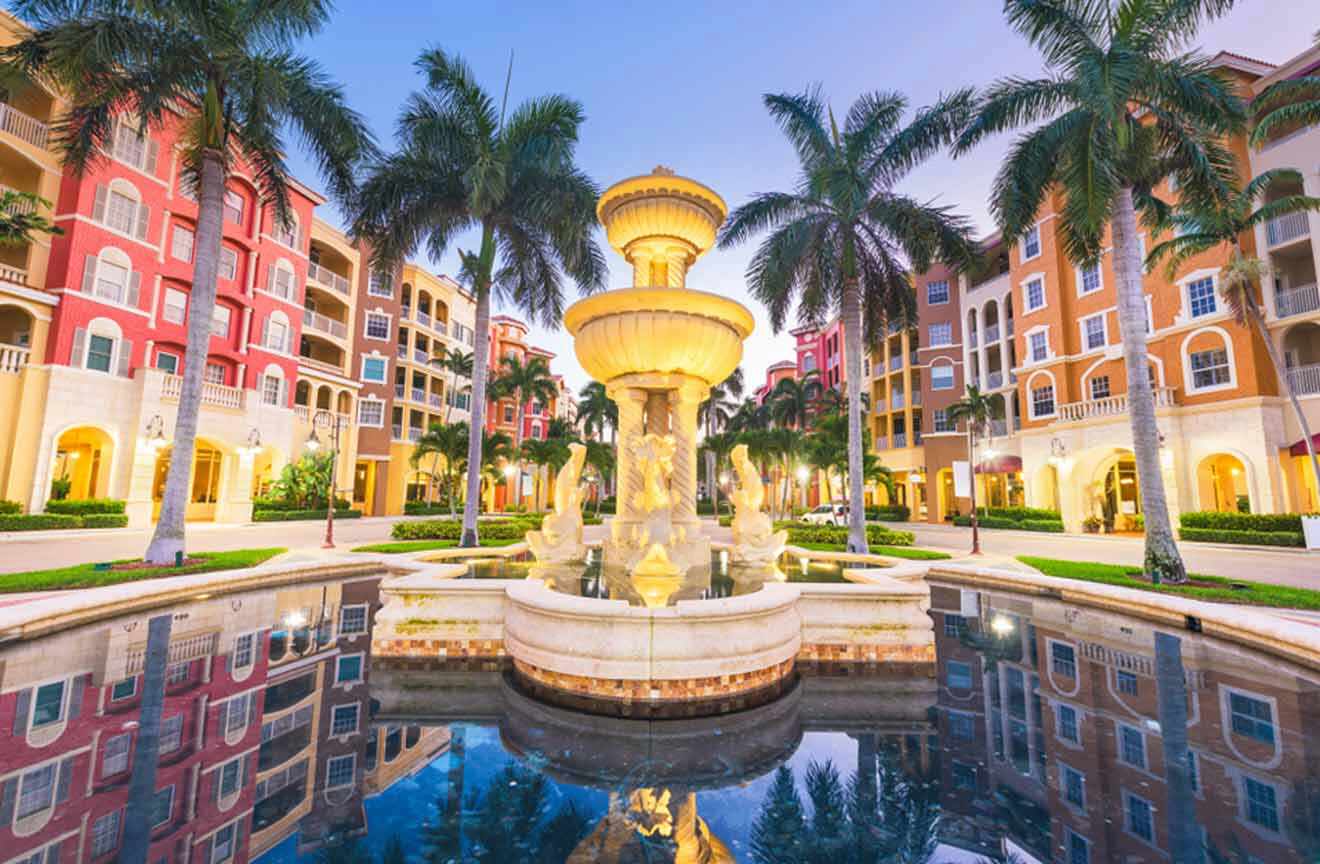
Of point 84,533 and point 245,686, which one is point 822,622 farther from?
point 84,533

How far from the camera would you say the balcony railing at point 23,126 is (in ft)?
61.3

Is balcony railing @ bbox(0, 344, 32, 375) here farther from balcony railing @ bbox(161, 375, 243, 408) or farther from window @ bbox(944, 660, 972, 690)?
window @ bbox(944, 660, 972, 690)

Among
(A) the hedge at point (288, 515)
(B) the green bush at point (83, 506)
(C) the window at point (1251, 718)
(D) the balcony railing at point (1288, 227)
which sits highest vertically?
(D) the balcony railing at point (1288, 227)

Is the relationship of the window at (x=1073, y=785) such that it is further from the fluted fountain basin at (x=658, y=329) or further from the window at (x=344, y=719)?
the fluted fountain basin at (x=658, y=329)

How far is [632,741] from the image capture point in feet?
13.9

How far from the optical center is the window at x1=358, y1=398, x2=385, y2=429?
116ft

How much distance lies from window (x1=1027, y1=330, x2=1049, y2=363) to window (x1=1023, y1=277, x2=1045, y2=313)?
140 centimetres

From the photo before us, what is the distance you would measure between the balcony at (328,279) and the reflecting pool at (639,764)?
31.2 m

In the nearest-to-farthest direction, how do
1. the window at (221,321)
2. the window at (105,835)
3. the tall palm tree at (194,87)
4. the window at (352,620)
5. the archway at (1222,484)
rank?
the window at (105,835), the window at (352,620), the tall palm tree at (194,87), the archway at (1222,484), the window at (221,321)

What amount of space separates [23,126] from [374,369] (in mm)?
18485

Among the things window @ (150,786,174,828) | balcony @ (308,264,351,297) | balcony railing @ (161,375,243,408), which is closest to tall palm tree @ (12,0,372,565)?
window @ (150,786,174,828)

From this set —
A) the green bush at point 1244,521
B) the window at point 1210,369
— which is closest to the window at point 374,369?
the green bush at point 1244,521

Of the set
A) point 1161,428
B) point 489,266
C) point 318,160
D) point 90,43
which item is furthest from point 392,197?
point 1161,428

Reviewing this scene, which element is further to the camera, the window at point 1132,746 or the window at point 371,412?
the window at point 371,412
